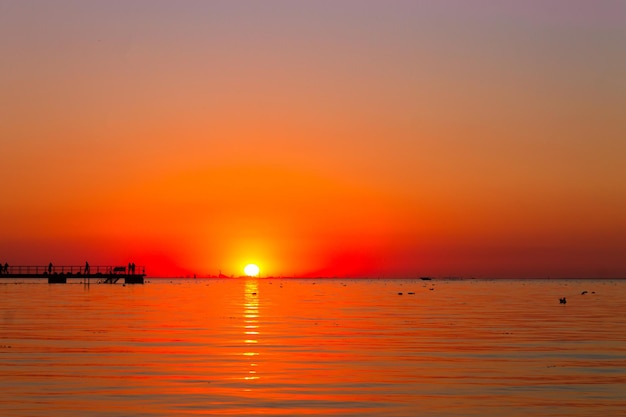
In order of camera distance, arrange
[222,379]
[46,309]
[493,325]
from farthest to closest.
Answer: [46,309]
[493,325]
[222,379]

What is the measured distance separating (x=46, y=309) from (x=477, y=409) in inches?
2214

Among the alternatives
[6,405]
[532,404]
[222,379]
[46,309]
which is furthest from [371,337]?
[46,309]

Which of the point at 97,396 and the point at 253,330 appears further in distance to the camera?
the point at 253,330

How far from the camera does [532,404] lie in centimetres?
2478

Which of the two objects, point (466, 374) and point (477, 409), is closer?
point (477, 409)

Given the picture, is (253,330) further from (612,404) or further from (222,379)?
(612,404)

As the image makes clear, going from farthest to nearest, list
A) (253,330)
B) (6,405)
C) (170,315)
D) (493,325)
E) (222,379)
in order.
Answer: (170,315), (493,325), (253,330), (222,379), (6,405)

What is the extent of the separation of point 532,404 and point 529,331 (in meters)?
28.4

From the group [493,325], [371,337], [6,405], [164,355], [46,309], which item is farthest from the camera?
[46,309]

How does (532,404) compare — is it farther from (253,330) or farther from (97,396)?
(253,330)

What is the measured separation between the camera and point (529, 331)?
5234cm

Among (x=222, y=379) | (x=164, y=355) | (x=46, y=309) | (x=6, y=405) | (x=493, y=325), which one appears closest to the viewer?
(x=6, y=405)

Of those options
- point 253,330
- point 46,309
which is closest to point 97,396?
point 253,330

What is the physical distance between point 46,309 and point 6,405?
51.5m
